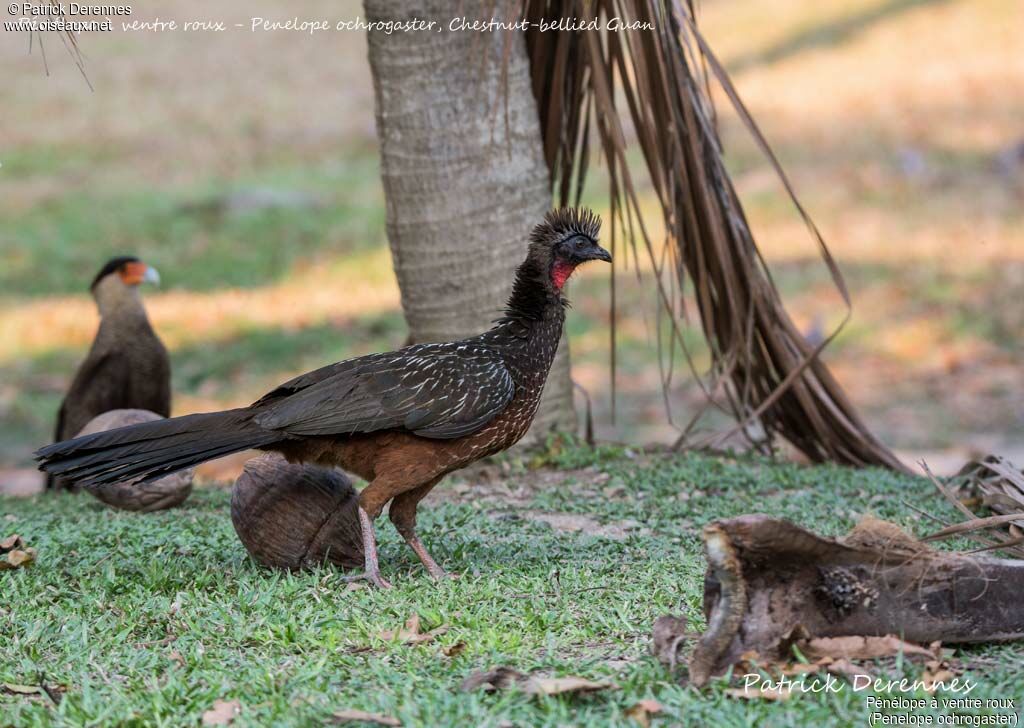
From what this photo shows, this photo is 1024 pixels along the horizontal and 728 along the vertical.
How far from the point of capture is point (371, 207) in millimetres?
14664

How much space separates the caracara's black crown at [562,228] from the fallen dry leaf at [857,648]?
1.93 metres

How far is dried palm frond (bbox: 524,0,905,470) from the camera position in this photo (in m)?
5.46

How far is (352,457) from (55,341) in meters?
8.24

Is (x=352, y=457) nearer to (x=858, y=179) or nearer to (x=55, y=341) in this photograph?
(x=55, y=341)

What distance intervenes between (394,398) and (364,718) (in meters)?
1.45

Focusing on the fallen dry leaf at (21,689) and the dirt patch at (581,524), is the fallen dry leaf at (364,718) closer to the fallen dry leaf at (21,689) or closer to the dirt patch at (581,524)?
the fallen dry leaf at (21,689)

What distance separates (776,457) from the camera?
6.45 meters

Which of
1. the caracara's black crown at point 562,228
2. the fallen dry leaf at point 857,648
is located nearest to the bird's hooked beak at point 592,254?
the caracara's black crown at point 562,228

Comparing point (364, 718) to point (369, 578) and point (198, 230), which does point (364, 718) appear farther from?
point (198, 230)

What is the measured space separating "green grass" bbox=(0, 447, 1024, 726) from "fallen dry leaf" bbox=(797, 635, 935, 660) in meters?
0.17

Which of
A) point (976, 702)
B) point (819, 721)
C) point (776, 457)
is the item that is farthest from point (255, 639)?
point (776, 457)

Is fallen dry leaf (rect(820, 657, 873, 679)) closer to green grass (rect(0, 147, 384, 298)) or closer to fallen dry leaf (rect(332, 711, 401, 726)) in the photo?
fallen dry leaf (rect(332, 711, 401, 726))

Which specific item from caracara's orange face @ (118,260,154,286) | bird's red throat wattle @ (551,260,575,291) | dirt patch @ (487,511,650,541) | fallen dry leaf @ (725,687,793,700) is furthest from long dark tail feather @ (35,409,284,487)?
caracara's orange face @ (118,260,154,286)

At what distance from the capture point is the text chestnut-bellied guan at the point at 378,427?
3.90 meters
